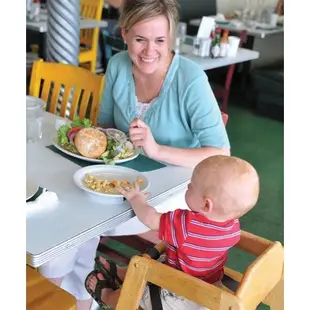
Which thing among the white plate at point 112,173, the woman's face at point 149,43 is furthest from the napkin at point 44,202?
the woman's face at point 149,43

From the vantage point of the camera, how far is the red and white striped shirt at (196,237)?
135 centimetres

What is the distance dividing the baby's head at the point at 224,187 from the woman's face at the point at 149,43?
73 centimetres

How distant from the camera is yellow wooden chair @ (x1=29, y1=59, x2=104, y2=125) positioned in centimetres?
235

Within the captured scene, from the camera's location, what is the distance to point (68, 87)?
2.43 meters

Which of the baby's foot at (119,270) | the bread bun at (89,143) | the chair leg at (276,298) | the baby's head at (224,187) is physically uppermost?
the baby's head at (224,187)

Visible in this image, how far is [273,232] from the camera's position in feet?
9.81

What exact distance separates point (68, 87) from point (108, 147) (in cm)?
76

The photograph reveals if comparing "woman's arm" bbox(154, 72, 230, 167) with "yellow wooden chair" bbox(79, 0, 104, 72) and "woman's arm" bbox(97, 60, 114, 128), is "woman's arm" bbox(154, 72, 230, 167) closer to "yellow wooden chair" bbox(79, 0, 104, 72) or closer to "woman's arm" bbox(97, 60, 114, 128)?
"woman's arm" bbox(97, 60, 114, 128)

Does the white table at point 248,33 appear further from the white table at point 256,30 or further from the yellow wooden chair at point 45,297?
the yellow wooden chair at point 45,297

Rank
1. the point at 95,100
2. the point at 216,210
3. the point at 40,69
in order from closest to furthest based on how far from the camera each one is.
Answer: the point at 216,210 < the point at 95,100 < the point at 40,69

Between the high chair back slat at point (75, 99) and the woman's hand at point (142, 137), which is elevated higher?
the woman's hand at point (142, 137)
